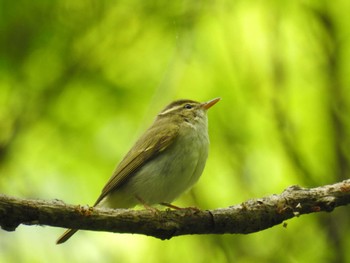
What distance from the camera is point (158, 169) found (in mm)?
5254

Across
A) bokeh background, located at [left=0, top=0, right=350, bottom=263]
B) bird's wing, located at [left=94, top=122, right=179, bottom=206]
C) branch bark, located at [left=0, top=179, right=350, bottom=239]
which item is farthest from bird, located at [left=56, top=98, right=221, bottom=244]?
branch bark, located at [left=0, top=179, right=350, bottom=239]

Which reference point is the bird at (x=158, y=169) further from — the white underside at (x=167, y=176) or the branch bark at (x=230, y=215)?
the branch bark at (x=230, y=215)

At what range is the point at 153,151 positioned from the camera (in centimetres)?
538

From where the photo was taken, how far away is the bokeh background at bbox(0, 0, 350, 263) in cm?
563

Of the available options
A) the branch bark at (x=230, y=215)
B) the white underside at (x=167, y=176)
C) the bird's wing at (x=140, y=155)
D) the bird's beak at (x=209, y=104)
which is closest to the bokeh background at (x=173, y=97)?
the bird's beak at (x=209, y=104)

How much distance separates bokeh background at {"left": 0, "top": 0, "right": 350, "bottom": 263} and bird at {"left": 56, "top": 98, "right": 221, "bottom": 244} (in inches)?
19.4

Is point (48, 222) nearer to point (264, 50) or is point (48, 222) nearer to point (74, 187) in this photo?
point (74, 187)

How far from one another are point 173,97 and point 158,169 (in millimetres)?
2062

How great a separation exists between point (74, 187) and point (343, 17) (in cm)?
337

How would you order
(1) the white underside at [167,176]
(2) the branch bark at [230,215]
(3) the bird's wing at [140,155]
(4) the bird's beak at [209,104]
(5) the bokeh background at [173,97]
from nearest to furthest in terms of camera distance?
(2) the branch bark at [230,215] → (1) the white underside at [167,176] → (3) the bird's wing at [140,155] → (5) the bokeh background at [173,97] → (4) the bird's beak at [209,104]

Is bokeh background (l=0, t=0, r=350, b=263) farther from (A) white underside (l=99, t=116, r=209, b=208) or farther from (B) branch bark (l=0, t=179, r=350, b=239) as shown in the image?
(B) branch bark (l=0, t=179, r=350, b=239)

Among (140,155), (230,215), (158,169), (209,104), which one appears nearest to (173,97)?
(209,104)

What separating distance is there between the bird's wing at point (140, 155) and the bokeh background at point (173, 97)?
42 centimetres

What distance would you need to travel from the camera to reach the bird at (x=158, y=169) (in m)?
5.22
